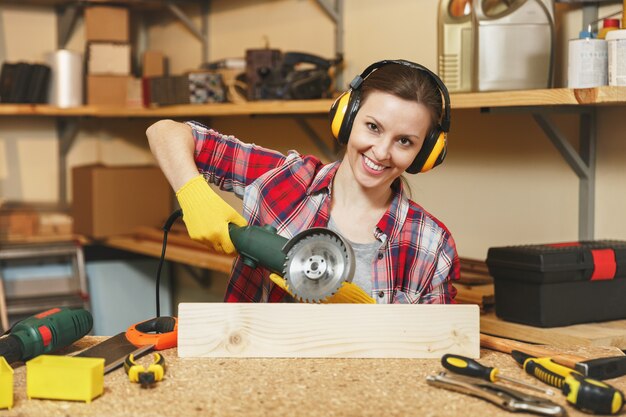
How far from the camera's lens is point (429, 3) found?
2.93 m

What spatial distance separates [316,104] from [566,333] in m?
1.15

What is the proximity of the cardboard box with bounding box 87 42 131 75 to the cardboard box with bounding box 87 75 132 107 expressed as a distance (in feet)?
0.09

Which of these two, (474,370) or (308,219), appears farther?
(308,219)

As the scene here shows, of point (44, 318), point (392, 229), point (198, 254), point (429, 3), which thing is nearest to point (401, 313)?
point (392, 229)

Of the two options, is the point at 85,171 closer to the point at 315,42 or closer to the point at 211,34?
the point at 211,34

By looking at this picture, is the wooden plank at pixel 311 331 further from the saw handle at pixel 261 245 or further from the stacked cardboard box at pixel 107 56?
the stacked cardboard box at pixel 107 56

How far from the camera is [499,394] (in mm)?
1154

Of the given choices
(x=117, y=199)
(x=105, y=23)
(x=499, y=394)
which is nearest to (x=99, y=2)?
(x=105, y=23)

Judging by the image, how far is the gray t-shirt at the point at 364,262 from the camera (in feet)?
5.73

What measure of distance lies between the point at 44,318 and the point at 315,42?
227 cm

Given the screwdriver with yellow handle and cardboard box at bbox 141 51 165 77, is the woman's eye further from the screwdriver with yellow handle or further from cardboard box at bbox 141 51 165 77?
cardboard box at bbox 141 51 165 77

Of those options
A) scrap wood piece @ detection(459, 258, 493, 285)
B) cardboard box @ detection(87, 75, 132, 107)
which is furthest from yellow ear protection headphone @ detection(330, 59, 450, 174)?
cardboard box @ detection(87, 75, 132, 107)

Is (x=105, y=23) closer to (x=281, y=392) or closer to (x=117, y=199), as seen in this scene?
(x=117, y=199)

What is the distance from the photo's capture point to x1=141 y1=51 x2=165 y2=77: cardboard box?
410 cm
